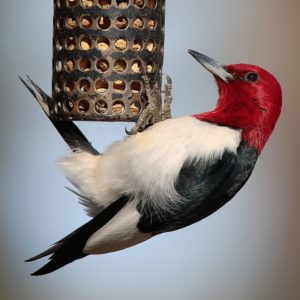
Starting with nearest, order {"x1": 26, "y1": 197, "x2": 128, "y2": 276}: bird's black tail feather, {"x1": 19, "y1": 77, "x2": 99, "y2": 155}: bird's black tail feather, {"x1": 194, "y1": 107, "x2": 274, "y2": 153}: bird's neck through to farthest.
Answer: {"x1": 26, "y1": 197, "x2": 128, "y2": 276}: bird's black tail feather
{"x1": 194, "y1": 107, "x2": 274, "y2": 153}: bird's neck
{"x1": 19, "y1": 77, "x2": 99, "y2": 155}: bird's black tail feather

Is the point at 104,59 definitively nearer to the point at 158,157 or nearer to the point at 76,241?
the point at 158,157

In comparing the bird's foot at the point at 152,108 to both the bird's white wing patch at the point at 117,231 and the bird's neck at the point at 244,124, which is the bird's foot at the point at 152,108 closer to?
the bird's neck at the point at 244,124

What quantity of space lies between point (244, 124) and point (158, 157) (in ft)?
1.06

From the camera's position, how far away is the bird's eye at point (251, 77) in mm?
2928

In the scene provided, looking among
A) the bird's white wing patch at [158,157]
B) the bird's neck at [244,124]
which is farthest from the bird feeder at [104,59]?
the bird's neck at [244,124]

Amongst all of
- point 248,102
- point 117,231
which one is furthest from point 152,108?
point 117,231

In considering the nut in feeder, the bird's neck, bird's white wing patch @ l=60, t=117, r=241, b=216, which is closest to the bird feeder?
the nut in feeder

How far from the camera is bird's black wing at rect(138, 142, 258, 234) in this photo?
2.78 meters

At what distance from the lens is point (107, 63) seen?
115 inches

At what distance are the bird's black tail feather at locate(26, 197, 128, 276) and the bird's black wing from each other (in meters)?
0.10

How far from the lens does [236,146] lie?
283cm

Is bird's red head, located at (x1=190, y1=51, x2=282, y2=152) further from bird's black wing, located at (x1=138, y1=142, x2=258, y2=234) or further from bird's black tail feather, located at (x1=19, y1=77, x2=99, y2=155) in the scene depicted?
bird's black tail feather, located at (x1=19, y1=77, x2=99, y2=155)

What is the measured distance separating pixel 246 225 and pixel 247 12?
4.26 feet

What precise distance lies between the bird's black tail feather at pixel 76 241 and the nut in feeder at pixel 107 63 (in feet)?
1.00
